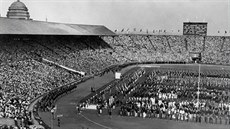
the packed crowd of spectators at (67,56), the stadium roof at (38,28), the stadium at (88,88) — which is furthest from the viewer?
the stadium roof at (38,28)

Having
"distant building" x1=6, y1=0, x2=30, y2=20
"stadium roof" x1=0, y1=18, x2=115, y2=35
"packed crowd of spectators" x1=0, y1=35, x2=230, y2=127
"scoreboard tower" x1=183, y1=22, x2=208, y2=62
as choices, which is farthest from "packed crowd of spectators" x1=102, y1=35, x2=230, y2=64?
"distant building" x1=6, y1=0, x2=30, y2=20

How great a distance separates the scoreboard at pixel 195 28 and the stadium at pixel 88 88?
16478 millimetres

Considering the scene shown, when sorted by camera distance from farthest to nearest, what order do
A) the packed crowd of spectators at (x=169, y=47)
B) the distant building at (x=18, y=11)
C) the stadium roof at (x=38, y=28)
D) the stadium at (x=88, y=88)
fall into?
the distant building at (x=18, y=11)
the packed crowd of spectators at (x=169, y=47)
the stadium roof at (x=38, y=28)
the stadium at (x=88, y=88)

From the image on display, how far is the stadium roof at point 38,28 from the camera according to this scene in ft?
159

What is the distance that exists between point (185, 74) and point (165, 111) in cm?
2485

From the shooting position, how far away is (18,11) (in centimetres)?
9312

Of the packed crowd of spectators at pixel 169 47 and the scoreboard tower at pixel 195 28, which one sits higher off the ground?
the scoreboard tower at pixel 195 28

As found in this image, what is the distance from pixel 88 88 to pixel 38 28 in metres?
15.6

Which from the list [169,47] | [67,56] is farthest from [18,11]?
[169,47]

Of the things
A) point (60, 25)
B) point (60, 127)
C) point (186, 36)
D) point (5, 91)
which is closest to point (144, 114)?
point (60, 127)

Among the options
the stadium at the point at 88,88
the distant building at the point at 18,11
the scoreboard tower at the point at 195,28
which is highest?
the distant building at the point at 18,11

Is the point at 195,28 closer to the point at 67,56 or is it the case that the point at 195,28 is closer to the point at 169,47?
the point at 169,47

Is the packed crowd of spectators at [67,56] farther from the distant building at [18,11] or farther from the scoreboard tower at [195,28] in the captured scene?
the distant building at [18,11]

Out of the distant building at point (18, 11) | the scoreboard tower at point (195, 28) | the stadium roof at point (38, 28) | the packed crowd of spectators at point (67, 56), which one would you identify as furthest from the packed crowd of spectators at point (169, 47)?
the distant building at point (18, 11)
